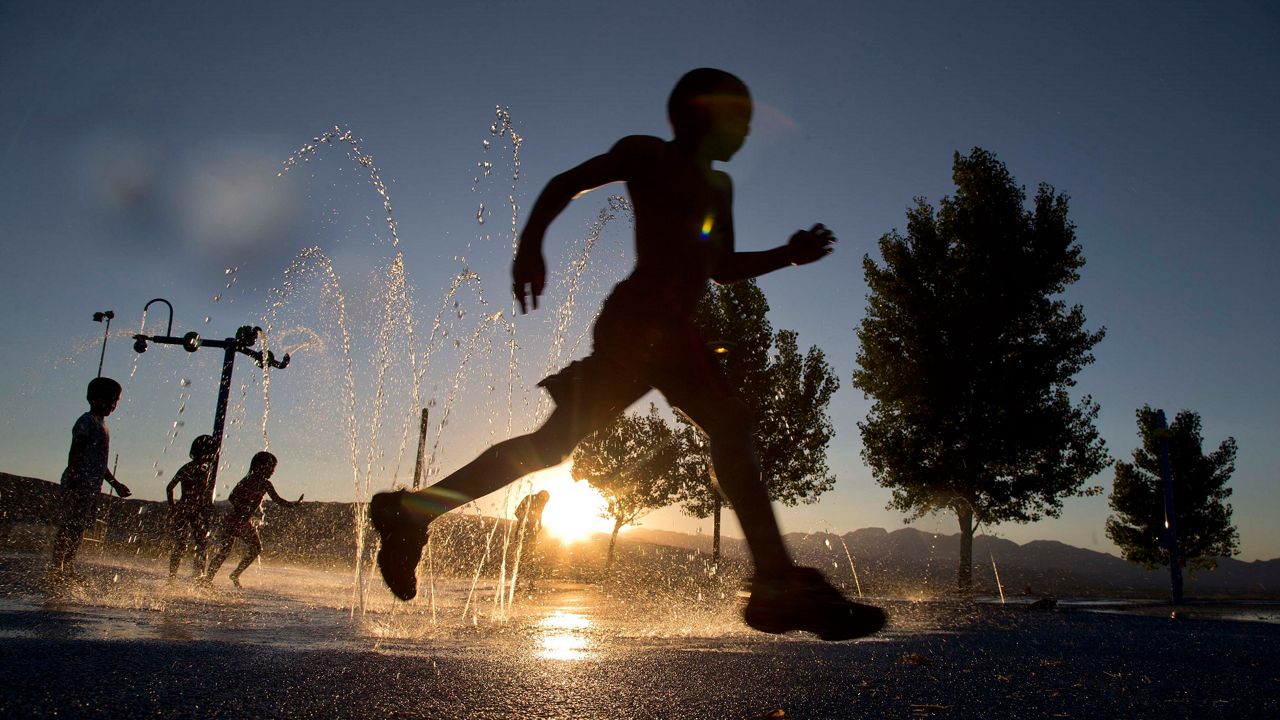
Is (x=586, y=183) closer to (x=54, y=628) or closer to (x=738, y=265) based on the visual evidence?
(x=738, y=265)

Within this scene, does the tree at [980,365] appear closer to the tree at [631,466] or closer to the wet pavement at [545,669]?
the tree at [631,466]

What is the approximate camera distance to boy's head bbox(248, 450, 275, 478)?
7.99 metres

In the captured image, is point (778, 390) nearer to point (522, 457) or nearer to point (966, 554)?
point (966, 554)

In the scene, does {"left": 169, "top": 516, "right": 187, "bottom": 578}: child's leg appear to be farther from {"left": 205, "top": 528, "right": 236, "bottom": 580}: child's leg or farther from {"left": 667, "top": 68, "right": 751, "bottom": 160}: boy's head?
{"left": 667, "top": 68, "right": 751, "bottom": 160}: boy's head

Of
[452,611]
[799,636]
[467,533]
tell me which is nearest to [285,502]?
[452,611]

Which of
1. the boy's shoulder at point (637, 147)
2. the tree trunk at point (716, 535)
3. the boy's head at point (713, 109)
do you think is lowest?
the tree trunk at point (716, 535)

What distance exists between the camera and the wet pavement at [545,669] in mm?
2021

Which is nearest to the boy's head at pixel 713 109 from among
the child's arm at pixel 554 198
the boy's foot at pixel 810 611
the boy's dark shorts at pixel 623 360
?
the child's arm at pixel 554 198

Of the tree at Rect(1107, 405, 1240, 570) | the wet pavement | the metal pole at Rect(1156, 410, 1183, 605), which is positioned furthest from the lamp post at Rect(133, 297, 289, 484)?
the tree at Rect(1107, 405, 1240, 570)

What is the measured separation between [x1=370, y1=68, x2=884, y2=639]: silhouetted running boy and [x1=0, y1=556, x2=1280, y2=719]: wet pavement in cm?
36

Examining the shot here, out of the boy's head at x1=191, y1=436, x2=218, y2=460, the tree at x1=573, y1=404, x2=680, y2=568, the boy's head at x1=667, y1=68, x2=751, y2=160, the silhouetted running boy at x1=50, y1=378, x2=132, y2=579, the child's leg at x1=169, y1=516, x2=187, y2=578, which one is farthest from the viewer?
the tree at x1=573, y1=404, x2=680, y2=568

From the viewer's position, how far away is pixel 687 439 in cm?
2362

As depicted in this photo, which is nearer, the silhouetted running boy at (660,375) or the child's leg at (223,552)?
the silhouetted running boy at (660,375)

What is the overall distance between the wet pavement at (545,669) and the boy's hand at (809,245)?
1.54m
